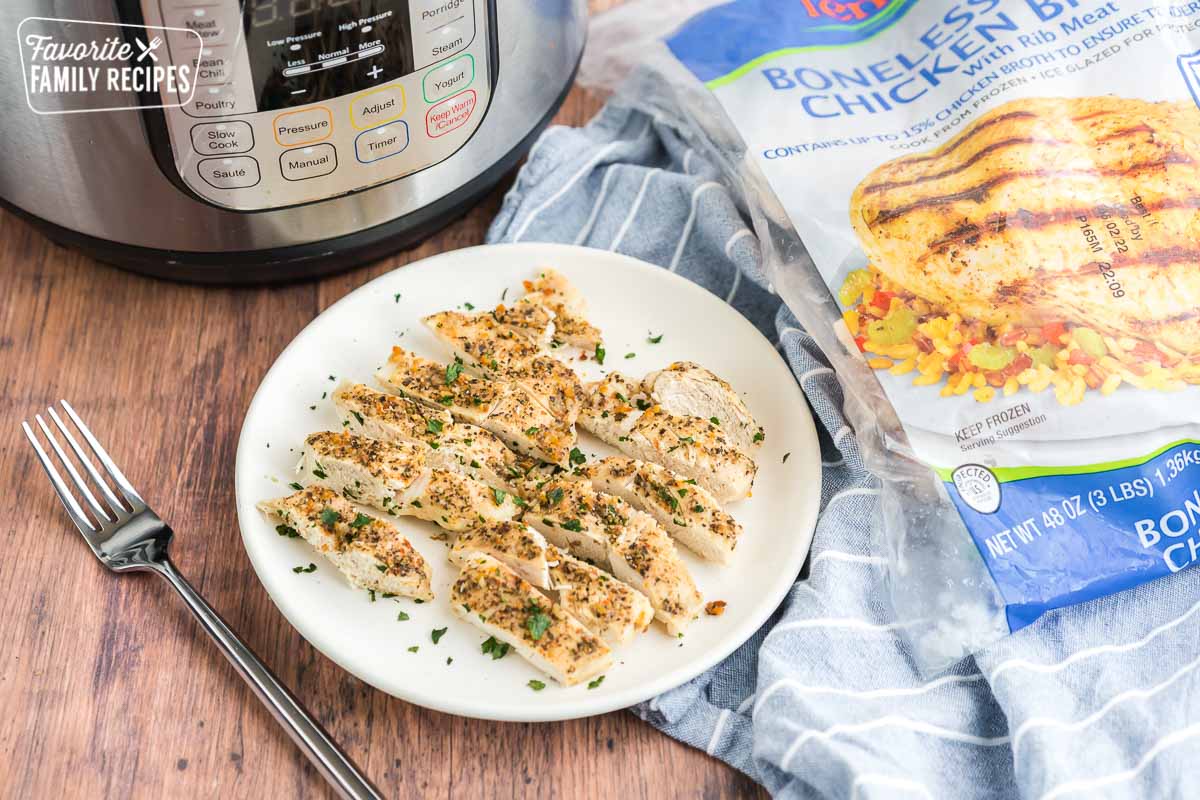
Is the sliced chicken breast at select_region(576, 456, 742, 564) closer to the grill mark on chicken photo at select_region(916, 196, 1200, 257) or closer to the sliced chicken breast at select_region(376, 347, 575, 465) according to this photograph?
the sliced chicken breast at select_region(376, 347, 575, 465)

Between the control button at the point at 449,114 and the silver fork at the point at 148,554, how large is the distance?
0.54m

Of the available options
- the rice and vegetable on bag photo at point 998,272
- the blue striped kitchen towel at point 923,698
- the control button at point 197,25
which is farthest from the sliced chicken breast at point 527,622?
the control button at point 197,25

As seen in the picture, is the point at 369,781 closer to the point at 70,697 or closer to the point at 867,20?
the point at 70,697

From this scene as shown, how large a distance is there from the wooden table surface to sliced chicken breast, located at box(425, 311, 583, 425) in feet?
0.81

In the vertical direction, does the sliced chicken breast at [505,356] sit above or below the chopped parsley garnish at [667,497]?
above

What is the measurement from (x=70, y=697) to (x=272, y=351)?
1.66 ft

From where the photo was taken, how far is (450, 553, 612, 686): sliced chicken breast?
107cm

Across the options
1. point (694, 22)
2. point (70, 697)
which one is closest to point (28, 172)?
point (70, 697)

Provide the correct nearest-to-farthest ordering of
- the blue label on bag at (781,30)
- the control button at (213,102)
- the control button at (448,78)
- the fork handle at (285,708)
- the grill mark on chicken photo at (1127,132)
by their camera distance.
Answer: the fork handle at (285,708) < the control button at (213,102) < the control button at (448,78) < the grill mark on chicken photo at (1127,132) < the blue label on bag at (781,30)

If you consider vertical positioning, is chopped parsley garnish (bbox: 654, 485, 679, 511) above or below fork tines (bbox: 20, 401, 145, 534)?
above

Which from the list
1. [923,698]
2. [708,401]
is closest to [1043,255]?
[708,401]

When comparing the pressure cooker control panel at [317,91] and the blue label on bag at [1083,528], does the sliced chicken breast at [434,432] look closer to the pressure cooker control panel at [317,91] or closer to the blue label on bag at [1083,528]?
the pressure cooker control panel at [317,91]

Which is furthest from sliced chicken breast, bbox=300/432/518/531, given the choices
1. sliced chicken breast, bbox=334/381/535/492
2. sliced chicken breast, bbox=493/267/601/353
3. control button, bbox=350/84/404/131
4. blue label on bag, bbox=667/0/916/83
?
blue label on bag, bbox=667/0/916/83

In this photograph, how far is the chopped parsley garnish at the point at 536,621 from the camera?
3.56 feet
